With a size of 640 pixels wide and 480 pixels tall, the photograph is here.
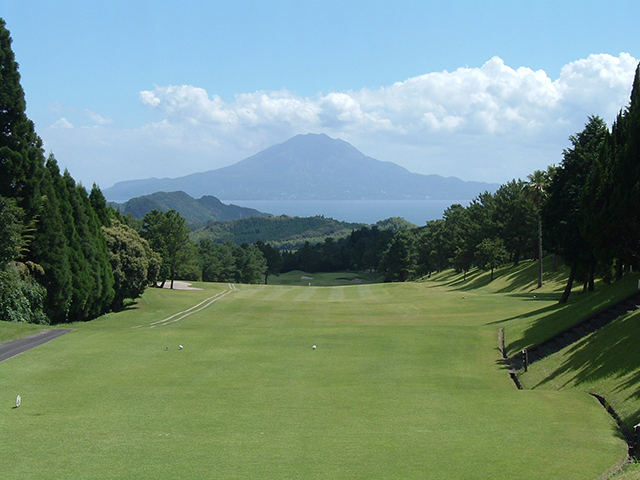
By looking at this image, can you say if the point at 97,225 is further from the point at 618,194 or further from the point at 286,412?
the point at 618,194

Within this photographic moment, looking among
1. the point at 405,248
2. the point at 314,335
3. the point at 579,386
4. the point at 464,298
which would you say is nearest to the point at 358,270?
the point at 405,248

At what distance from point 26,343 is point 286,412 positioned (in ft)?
46.0

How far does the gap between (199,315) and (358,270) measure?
118 m

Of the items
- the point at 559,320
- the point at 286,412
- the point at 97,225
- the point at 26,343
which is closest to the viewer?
the point at 286,412

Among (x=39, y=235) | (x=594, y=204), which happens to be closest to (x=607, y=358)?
(x=594, y=204)

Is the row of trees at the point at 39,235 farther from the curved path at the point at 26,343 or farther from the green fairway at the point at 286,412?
the green fairway at the point at 286,412

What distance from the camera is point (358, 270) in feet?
514

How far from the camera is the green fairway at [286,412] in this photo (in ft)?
32.4

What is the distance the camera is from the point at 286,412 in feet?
44.1

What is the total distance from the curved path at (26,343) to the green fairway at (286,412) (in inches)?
21.9

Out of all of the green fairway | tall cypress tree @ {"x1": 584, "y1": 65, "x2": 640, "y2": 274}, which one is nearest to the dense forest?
tall cypress tree @ {"x1": 584, "y1": 65, "x2": 640, "y2": 274}

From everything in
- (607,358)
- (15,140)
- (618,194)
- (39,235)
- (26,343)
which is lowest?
(607,358)

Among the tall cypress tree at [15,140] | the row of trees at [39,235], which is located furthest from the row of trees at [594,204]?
the tall cypress tree at [15,140]

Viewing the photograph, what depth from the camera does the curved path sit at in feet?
66.3
